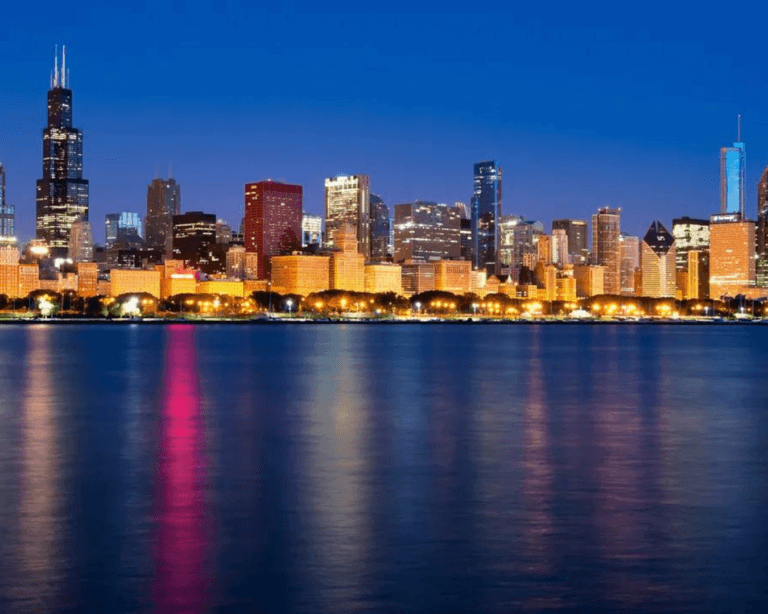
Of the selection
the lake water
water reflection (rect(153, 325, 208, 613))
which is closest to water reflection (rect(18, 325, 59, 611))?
the lake water

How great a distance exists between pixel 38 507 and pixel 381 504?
6666mm

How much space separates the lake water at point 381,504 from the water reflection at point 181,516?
70 mm

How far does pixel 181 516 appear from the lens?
20750 mm

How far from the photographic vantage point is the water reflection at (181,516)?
15086 mm

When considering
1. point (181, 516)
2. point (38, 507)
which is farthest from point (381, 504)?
point (38, 507)

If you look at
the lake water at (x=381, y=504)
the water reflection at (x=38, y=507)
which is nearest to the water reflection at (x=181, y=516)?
the lake water at (x=381, y=504)

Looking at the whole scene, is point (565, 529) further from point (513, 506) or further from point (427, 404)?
point (427, 404)

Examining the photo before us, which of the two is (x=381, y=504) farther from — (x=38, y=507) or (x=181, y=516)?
(x=38, y=507)

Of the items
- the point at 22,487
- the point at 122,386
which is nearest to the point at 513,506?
the point at 22,487

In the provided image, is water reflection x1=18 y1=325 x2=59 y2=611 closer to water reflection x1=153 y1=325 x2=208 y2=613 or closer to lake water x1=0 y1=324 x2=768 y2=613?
lake water x1=0 y1=324 x2=768 y2=613

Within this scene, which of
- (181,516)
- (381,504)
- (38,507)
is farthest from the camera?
(381,504)

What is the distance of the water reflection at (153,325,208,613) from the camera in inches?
594

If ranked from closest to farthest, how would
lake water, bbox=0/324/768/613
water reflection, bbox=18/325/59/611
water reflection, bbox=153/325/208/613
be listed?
1. water reflection, bbox=153/325/208/613
2. lake water, bbox=0/324/768/613
3. water reflection, bbox=18/325/59/611

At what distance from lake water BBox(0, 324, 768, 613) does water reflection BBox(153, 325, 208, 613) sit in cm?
7
